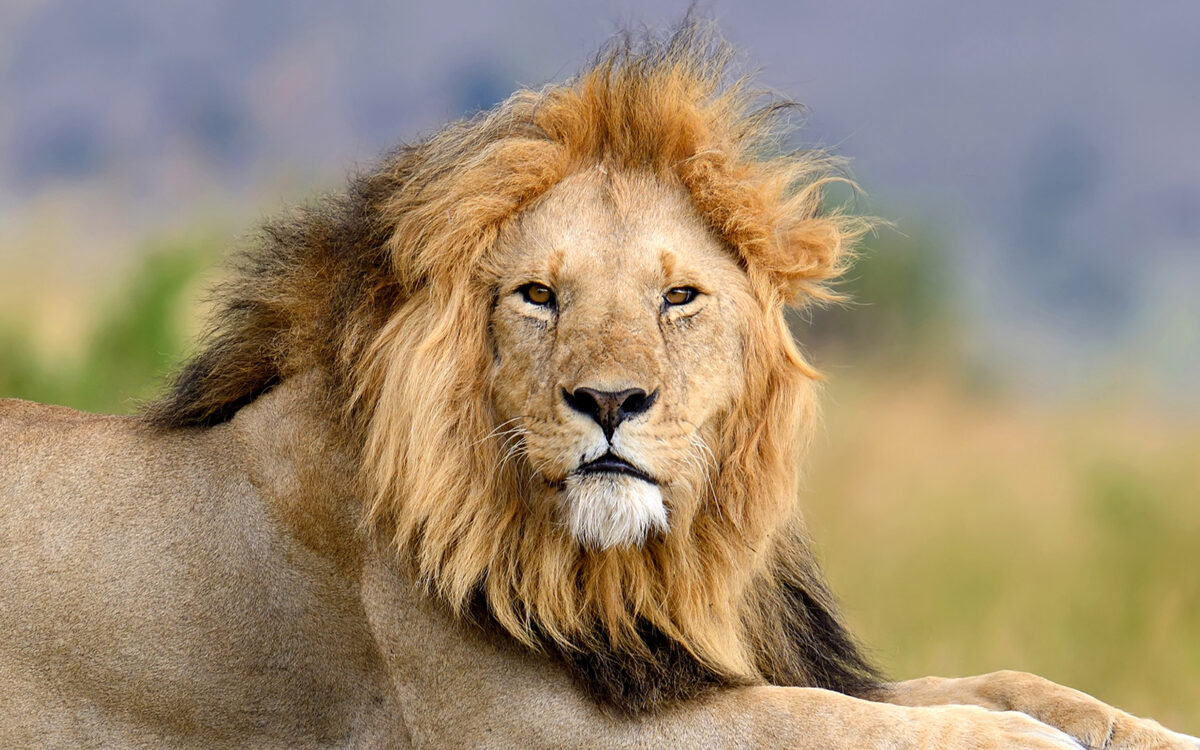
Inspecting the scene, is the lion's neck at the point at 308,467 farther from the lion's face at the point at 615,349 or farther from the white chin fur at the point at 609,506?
the white chin fur at the point at 609,506

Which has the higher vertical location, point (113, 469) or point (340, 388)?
point (340, 388)

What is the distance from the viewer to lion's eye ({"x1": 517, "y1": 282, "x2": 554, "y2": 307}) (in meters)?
3.27

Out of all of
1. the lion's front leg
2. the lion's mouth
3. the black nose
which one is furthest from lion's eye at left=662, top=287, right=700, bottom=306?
the lion's front leg

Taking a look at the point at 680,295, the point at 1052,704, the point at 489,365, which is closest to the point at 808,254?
the point at 680,295

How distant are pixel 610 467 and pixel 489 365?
457 millimetres

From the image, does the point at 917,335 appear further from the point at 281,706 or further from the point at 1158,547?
the point at 281,706

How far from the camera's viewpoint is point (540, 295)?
3279mm

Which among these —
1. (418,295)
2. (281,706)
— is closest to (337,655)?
(281,706)

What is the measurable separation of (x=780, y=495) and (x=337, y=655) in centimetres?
115

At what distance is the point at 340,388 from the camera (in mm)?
3467

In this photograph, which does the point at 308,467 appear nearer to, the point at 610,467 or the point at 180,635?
the point at 180,635

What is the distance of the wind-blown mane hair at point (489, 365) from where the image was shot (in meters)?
3.25

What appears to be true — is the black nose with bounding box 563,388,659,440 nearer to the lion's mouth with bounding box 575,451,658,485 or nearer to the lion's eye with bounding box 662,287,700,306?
the lion's mouth with bounding box 575,451,658,485

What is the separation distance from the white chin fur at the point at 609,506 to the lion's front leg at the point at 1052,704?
3.52ft
